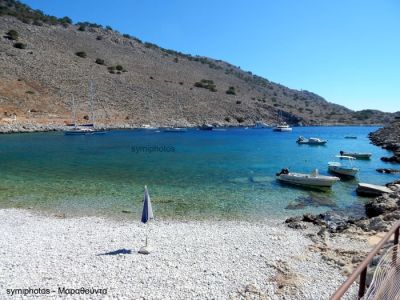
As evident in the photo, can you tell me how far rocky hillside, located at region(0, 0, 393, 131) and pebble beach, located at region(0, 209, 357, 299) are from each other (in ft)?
248

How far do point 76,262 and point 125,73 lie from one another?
122 meters

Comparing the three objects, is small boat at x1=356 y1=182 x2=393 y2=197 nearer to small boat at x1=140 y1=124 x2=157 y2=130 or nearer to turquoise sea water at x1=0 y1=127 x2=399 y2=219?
turquoise sea water at x1=0 y1=127 x2=399 y2=219

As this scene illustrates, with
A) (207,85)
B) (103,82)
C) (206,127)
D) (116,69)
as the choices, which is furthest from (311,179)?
(207,85)

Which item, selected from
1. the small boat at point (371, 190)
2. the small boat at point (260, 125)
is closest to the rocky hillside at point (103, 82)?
the small boat at point (260, 125)

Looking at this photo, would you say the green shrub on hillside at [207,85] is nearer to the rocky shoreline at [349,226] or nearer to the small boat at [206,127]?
the small boat at [206,127]

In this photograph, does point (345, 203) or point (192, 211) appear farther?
point (345, 203)

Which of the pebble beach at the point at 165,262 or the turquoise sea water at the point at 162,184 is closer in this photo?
the pebble beach at the point at 165,262

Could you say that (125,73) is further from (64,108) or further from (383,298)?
(383,298)

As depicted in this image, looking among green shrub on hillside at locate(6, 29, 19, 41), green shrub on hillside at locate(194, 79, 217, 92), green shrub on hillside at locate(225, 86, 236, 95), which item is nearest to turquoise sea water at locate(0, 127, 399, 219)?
green shrub on hillside at locate(6, 29, 19, 41)

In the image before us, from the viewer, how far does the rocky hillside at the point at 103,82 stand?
95.4 metres

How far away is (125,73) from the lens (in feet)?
420

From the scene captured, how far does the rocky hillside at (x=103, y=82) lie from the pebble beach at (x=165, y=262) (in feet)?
248

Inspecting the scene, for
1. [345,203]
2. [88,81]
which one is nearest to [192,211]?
[345,203]

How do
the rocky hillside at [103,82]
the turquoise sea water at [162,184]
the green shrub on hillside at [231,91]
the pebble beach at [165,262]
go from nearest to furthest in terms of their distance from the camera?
the pebble beach at [165,262] → the turquoise sea water at [162,184] → the rocky hillside at [103,82] → the green shrub on hillside at [231,91]
